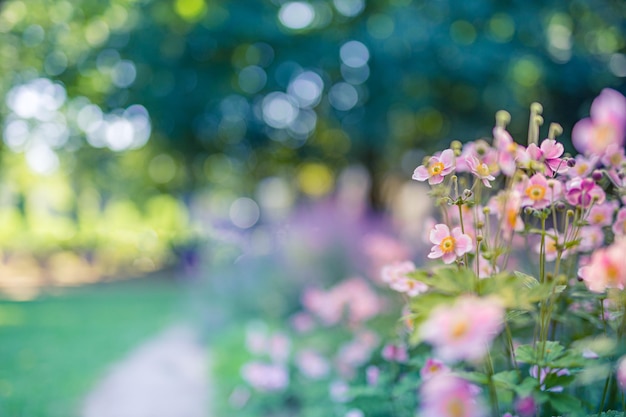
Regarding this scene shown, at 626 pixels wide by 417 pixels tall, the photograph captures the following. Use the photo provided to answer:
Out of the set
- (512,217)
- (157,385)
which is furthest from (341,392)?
(157,385)

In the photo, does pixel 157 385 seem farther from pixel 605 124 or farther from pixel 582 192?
pixel 605 124

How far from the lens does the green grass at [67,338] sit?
3.65 meters

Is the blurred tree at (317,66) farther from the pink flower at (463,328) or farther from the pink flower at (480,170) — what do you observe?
the pink flower at (463,328)

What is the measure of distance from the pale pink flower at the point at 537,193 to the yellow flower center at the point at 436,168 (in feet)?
0.71

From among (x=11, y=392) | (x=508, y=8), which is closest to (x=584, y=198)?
(x=11, y=392)

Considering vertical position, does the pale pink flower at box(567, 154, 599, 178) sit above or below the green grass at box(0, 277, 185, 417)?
above

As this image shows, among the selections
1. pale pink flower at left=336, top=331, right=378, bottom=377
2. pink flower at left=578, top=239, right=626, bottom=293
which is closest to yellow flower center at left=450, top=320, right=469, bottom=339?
pink flower at left=578, top=239, right=626, bottom=293

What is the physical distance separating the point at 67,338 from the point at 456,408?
5.82 meters

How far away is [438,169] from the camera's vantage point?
1.51 meters

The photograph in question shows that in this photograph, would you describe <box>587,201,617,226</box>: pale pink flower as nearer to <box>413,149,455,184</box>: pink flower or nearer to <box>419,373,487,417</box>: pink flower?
<box>413,149,455,184</box>: pink flower

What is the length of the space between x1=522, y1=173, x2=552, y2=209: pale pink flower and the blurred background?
5.66ft

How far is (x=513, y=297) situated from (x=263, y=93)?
8.40 meters

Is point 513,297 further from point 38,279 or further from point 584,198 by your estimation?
point 38,279

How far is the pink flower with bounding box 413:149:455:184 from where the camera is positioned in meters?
1.51
